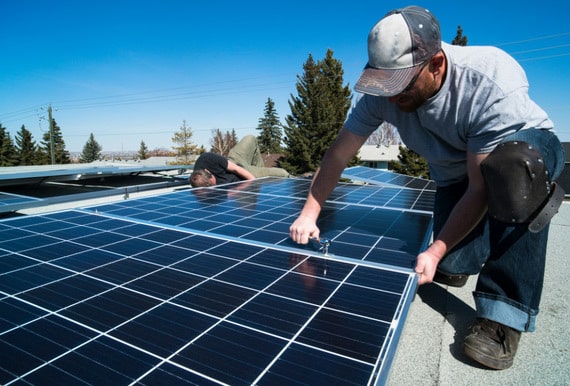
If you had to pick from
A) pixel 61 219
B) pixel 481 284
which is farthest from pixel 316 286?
pixel 61 219

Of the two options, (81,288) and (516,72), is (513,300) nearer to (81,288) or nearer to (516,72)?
→ (516,72)

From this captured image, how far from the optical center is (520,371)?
2.01 meters

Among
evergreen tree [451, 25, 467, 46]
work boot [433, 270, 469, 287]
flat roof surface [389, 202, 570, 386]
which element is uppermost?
evergreen tree [451, 25, 467, 46]

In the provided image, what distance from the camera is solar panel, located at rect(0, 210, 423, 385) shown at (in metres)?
1.29

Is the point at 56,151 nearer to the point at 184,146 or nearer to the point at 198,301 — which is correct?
the point at 184,146

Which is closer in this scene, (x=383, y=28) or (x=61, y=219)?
(x=383, y=28)

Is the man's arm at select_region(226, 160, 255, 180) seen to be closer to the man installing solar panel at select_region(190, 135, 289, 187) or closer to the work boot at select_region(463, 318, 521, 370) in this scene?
the man installing solar panel at select_region(190, 135, 289, 187)

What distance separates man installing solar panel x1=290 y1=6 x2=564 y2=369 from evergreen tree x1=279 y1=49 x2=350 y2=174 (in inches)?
1197

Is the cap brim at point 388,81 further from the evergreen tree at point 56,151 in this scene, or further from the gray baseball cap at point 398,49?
the evergreen tree at point 56,151

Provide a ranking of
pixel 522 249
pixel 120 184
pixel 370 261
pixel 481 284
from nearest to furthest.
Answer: pixel 522 249
pixel 481 284
pixel 370 261
pixel 120 184

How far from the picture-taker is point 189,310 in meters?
1.74

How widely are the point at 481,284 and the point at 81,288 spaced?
260 centimetres

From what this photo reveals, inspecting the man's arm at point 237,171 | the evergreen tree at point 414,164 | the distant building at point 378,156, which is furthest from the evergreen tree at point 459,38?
the man's arm at point 237,171

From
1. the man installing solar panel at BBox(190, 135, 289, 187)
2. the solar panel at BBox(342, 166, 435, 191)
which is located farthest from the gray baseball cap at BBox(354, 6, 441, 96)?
the man installing solar panel at BBox(190, 135, 289, 187)
